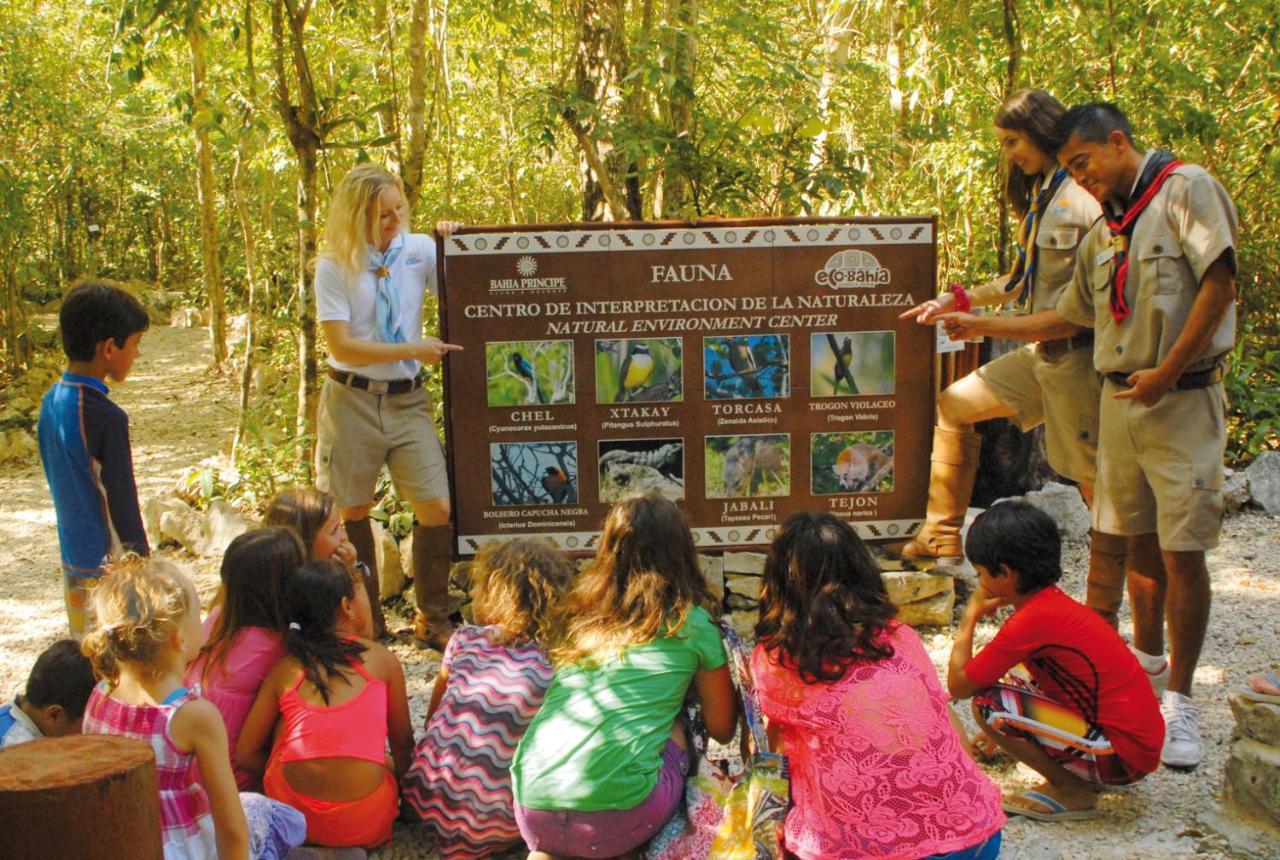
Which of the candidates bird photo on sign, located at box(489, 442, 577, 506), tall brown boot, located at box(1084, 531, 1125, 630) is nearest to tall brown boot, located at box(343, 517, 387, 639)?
bird photo on sign, located at box(489, 442, 577, 506)

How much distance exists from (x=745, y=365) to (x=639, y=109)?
222 cm

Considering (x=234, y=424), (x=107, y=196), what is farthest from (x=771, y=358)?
(x=107, y=196)

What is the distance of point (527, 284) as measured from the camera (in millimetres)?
4730

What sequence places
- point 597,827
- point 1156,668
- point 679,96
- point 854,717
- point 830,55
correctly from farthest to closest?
1. point 830,55
2. point 679,96
3. point 1156,668
4. point 597,827
5. point 854,717

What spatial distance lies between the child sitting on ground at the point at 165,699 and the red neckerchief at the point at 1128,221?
9.75 ft

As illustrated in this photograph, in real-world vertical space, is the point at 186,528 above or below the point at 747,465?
below

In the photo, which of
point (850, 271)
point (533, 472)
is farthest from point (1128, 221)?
point (533, 472)

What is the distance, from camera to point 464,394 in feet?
15.7

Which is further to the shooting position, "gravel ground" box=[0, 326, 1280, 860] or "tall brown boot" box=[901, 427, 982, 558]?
"tall brown boot" box=[901, 427, 982, 558]

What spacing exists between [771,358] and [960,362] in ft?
4.34

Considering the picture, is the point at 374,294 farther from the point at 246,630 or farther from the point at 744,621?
the point at 744,621

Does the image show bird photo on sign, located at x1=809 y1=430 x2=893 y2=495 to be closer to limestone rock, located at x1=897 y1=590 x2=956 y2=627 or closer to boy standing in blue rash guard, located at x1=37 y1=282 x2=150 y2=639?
limestone rock, located at x1=897 y1=590 x2=956 y2=627

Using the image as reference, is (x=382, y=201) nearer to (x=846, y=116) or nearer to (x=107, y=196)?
(x=846, y=116)

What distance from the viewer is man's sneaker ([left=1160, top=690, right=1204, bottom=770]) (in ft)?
12.2
